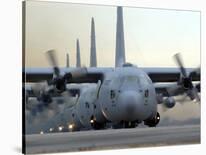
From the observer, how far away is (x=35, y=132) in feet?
19.4

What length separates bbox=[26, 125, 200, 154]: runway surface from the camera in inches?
237

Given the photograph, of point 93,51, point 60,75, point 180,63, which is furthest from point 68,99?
point 180,63

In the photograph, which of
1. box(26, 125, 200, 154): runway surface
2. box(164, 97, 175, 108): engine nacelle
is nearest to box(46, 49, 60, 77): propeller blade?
box(26, 125, 200, 154): runway surface

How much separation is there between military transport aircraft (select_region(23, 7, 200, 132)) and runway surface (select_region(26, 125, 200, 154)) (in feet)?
0.35

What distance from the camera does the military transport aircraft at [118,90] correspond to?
6.21 metres

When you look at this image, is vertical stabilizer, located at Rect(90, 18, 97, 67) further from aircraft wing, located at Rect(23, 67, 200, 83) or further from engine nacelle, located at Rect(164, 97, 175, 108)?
engine nacelle, located at Rect(164, 97, 175, 108)

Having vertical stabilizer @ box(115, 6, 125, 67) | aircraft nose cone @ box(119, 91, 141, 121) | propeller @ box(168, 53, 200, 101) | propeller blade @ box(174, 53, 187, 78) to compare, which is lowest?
aircraft nose cone @ box(119, 91, 141, 121)

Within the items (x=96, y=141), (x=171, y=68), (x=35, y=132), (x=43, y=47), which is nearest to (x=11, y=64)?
(x=43, y=47)

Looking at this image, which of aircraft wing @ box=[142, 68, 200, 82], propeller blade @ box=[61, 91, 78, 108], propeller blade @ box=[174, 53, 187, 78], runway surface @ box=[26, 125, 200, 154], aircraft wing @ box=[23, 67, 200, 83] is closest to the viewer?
aircraft wing @ box=[23, 67, 200, 83]

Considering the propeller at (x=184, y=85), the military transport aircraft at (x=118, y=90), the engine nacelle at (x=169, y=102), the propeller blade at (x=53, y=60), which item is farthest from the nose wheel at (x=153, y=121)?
the propeller blade at (x=53, y=60)

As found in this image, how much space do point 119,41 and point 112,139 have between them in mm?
1236

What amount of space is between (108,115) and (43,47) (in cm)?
130

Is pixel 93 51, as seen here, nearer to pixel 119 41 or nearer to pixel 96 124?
pixel 119 41

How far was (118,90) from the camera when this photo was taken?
261 inches
